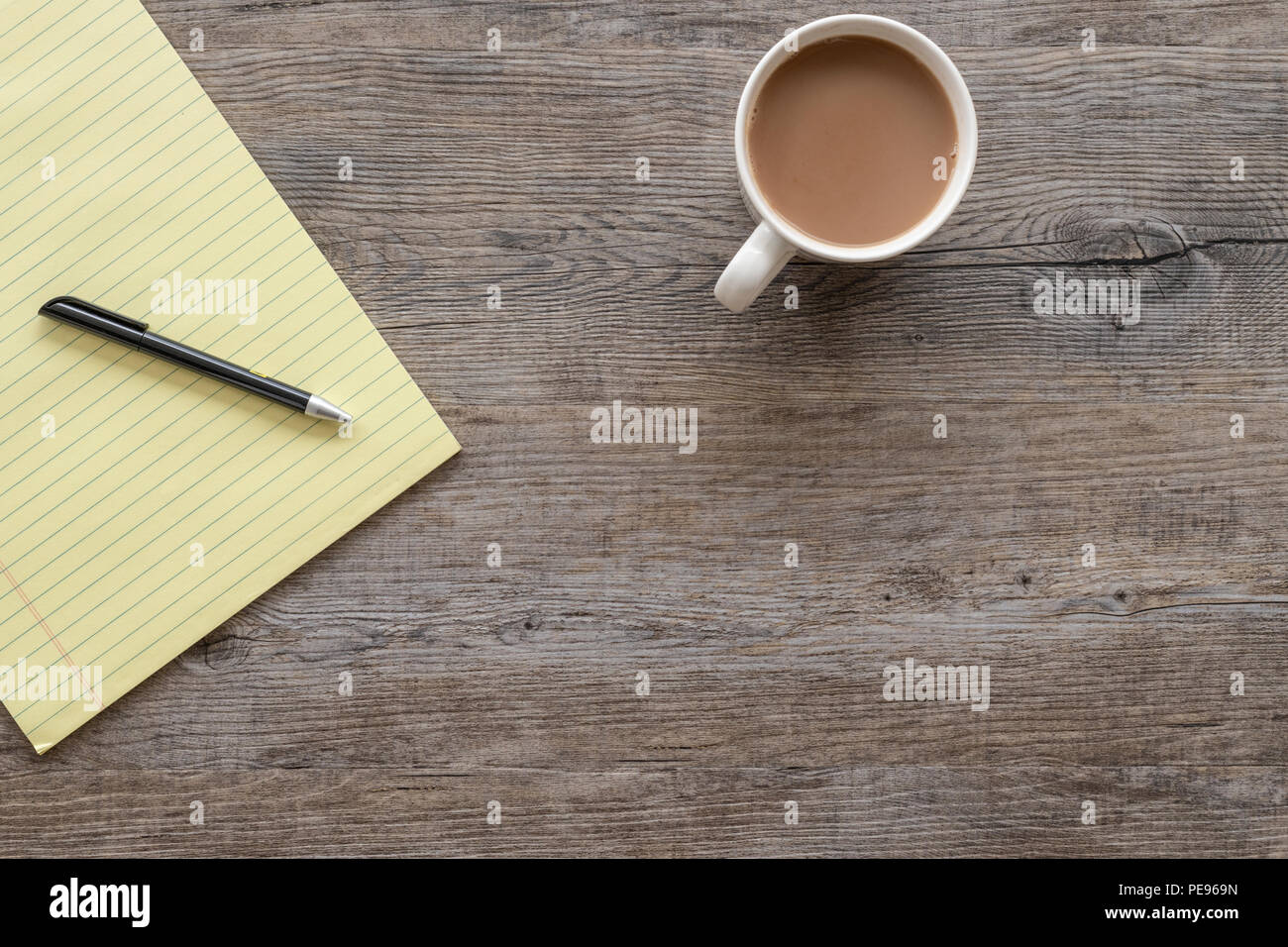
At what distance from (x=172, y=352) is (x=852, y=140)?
589 mm

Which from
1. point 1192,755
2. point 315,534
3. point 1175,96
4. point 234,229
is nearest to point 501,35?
point 234,229

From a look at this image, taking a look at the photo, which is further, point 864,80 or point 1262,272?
point 1262,272

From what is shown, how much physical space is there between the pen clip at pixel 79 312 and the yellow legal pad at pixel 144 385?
0.04 ft

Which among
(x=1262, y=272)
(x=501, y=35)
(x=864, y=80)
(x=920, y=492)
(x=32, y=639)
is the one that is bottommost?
(x=32, y=639)

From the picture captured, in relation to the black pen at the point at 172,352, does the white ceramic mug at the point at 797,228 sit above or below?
above

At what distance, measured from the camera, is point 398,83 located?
778 mm

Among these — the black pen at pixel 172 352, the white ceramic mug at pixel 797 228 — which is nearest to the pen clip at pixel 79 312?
the black pen at pixel 172 352

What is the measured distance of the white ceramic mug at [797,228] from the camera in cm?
66

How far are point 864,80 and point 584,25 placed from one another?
0.26 meters

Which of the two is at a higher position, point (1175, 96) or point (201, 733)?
point (1175, 96)

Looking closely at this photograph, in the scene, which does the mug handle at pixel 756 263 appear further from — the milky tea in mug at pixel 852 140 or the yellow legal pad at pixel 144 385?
the yellow legal pad at pixel 144 385

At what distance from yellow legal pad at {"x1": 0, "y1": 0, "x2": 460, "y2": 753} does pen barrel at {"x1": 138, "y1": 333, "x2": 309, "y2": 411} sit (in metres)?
0.02

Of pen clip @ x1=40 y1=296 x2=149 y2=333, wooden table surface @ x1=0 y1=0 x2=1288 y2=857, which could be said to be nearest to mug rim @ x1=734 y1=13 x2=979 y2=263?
wooden table surface @ x1=0 y1=0 x2=1288 y2=857

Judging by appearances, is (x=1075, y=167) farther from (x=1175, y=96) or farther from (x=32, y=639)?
(x=32, y=639)
